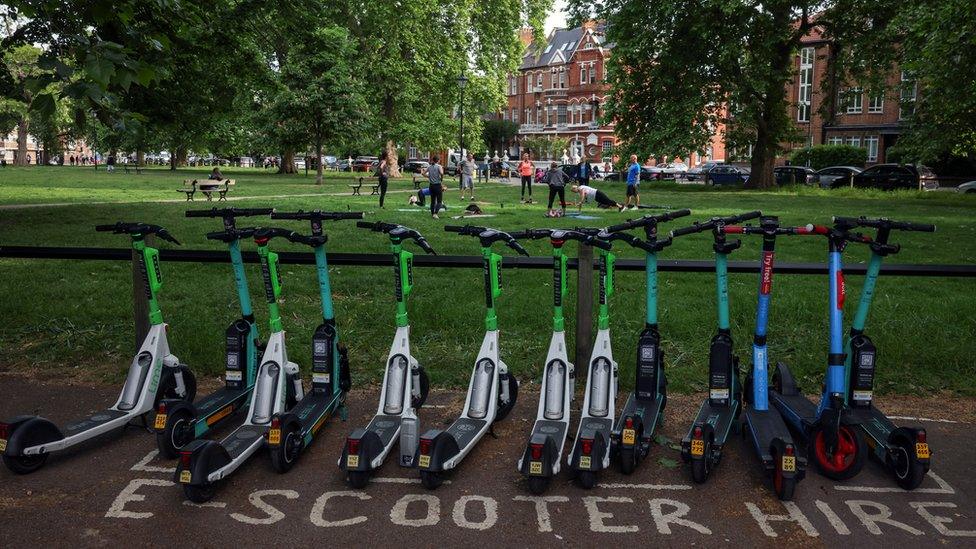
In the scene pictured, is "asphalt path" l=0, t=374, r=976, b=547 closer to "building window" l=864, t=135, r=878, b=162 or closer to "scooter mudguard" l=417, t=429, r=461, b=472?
"scooter mudguard" l=417, t=429, r=461, b=472

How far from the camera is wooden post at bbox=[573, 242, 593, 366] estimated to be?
6352 mm

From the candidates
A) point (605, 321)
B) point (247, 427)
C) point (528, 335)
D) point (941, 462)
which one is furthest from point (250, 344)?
point (941, 462)

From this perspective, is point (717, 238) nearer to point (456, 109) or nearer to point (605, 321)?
point (605, 321)

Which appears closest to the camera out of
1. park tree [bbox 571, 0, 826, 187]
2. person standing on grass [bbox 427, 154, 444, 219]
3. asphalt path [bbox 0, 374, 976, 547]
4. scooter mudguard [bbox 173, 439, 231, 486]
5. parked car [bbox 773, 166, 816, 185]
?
asphalt path [bbox 0, 374, 976, 547]

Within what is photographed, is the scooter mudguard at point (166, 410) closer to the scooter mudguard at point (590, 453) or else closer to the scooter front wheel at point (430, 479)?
the scooter front wheel at point (430, 479)

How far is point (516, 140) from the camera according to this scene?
97.4 meters

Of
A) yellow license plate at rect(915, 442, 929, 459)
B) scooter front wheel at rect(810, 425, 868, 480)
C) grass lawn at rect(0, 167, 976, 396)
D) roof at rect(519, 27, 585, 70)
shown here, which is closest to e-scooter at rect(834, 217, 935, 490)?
yellow license plate at rect(915, 442, 929, 459)

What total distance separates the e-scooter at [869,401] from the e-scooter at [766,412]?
44cm

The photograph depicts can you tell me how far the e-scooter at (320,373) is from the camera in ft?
16.8

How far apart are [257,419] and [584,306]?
2732mm

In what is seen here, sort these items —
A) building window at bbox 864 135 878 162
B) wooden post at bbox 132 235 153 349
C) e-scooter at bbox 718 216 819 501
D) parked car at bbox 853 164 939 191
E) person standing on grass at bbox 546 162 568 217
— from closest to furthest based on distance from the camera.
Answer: e-scooter at bbox 718 216 819 501 < wooden post at bbox 132 235 153 349 < person standing on grass at bbox 546 162 568 217 < parked car at bbox 853 164 939 191 < building window at bbox 864 135 878 162

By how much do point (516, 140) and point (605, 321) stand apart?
3686 inches

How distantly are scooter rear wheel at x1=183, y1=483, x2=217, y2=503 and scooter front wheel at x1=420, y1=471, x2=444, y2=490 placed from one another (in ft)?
3.98

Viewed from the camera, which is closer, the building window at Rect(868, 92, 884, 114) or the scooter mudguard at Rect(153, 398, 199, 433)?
the scooter mudguard at Rect(153, 398, 199, 433)
